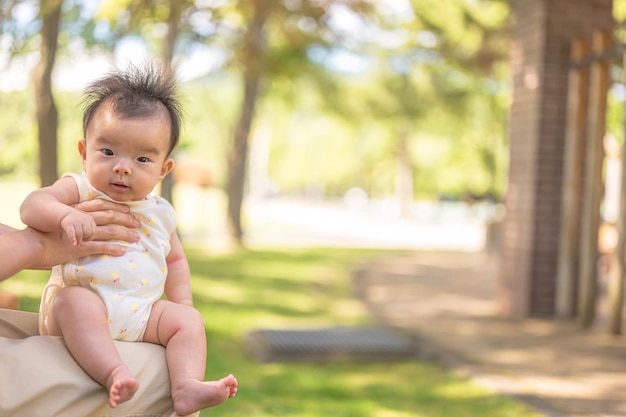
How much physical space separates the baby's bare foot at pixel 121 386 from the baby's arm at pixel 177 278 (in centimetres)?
38

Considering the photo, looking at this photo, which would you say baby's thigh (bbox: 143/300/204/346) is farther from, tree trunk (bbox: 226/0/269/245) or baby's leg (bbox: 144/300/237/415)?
tree trunk (bbox: 226/0/269/245)

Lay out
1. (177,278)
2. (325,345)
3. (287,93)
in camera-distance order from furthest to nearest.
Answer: (287,93)
(325,345)
(177,278)

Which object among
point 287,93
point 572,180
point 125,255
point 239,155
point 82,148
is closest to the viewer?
point 125,255

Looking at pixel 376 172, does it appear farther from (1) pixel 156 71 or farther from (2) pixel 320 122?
(1) pixel 156 71

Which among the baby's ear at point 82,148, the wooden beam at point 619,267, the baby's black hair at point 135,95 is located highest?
the baby's black hair at point 135,95

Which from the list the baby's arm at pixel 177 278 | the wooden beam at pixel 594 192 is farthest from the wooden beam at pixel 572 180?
the baby's arm at pixel 177 278

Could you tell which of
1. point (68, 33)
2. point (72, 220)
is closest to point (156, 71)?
point (72, 220)

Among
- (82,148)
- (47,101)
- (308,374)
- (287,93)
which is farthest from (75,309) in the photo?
(287,93)

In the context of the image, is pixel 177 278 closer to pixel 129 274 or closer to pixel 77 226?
pixel 129 274

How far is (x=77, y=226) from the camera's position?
158 cm

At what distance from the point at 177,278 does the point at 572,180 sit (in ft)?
22.4

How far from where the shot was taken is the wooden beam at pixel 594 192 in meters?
7.59

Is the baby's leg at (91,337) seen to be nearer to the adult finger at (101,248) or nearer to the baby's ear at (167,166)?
the adult finger at (101,248)

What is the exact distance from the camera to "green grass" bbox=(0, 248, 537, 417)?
5086mm
